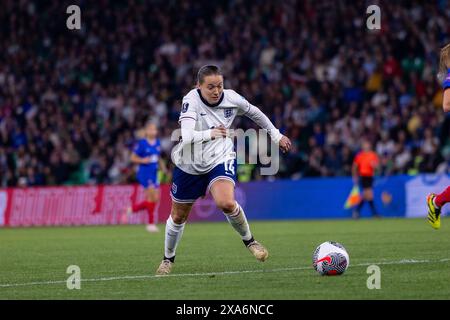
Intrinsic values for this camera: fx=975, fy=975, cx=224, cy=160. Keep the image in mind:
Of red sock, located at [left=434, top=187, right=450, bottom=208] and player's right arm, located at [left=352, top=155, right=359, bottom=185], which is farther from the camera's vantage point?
player's right arm, located at [left=352, top=155, right=359, bottom=185]

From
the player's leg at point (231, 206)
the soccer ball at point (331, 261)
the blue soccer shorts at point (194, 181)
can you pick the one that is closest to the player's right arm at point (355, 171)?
the player's leg at point (231, 206)

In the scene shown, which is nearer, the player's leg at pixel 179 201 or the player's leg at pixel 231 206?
the player's leg at pixel 231 206

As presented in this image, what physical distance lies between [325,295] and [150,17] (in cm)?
2564

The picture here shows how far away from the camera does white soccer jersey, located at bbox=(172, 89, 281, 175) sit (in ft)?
34.9

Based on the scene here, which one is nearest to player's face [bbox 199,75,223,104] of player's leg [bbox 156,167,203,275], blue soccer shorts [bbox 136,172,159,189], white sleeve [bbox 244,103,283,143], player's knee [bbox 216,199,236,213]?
white sleeve [bbox 244,103,283,143]

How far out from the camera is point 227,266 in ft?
37.2

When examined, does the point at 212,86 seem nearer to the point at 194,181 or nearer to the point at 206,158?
the point at 206,158

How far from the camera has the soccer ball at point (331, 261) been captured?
31.9 feet

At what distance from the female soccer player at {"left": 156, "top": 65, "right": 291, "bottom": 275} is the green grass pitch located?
59 centimetres

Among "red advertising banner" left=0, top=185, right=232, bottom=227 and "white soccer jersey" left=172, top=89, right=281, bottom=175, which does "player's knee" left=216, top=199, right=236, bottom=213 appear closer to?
"white soccer jersey" left=172, top=89, right=281, bottom=175

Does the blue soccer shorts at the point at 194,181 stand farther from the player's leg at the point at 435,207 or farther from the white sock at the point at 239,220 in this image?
the player's leg at the point at 435,207

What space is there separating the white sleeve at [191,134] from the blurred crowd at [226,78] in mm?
14853

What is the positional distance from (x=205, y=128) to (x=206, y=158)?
1.13 ft
